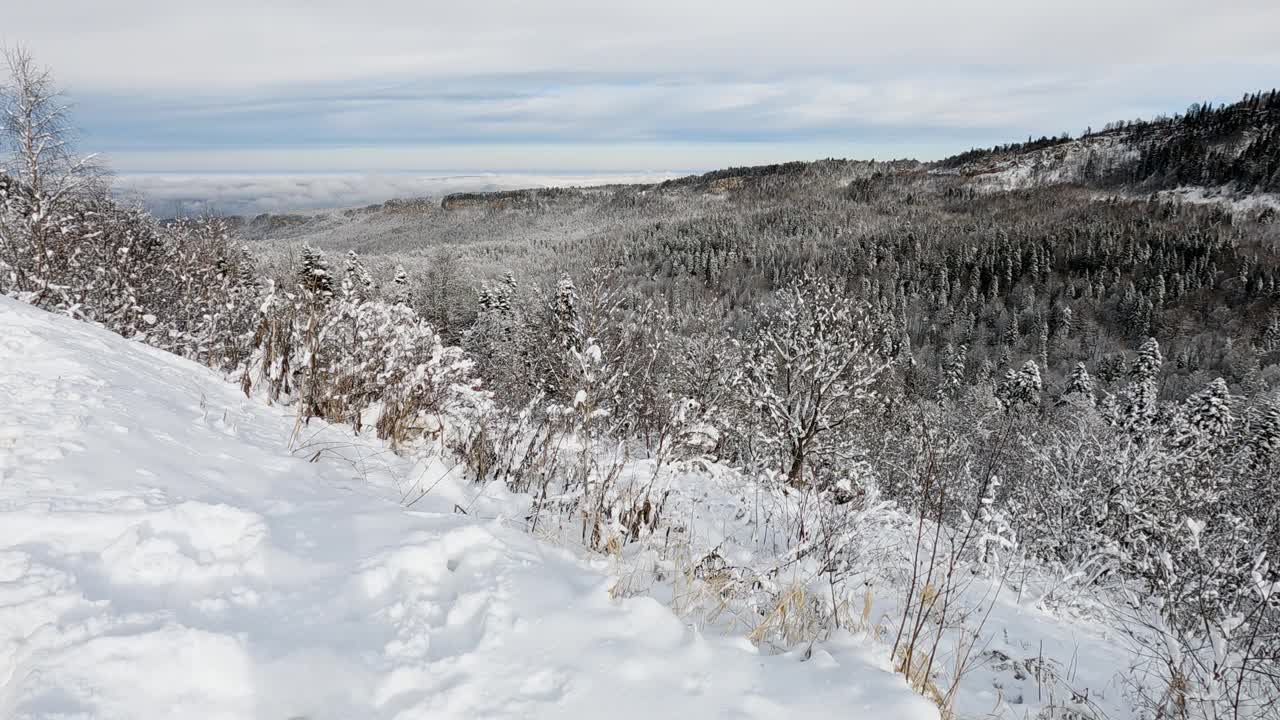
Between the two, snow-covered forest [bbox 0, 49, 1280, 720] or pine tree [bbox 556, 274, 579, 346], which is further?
pine tree [bbox 556, 274, 579, 346]

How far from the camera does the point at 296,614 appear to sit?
201 cm

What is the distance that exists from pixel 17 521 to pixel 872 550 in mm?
Answer: 5289

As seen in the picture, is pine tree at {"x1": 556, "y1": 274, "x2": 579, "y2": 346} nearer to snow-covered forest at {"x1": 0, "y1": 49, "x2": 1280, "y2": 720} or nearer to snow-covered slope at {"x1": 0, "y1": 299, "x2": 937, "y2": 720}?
snow-covered forest at {"x1": 0, "y1": 49, "x2": 1280, "y2": 720}

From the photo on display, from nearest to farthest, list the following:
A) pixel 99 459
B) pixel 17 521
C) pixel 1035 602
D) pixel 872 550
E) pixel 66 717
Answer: pixel 66 717 → pixel 17 521 → pixel 99 459 → pixel 872 550 → pixel 1035 602

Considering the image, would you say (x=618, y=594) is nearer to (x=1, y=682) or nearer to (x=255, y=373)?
(x=1, y=682)

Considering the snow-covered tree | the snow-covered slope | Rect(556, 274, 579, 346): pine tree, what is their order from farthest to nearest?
the snow-covered tree, Rect(556, 274, 579, 346): pine tree, the snow-covered slope

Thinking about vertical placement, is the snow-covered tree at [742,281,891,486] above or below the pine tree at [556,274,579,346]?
below

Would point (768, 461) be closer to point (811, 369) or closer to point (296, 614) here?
point (811, 369)

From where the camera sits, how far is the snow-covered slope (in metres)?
1.68

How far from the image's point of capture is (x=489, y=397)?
246 inches

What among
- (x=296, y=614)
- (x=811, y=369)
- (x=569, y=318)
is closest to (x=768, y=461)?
(x=811, y=369)

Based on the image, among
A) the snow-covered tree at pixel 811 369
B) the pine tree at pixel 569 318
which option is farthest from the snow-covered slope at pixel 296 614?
the snow-covered tree at pixel 811 369

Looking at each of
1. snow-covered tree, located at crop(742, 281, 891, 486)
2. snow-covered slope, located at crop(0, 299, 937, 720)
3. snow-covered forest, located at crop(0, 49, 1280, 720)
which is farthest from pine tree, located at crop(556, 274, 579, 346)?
snow-covered slope, located at crop(0, 299, 937, 720)

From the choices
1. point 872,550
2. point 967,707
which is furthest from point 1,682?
point 872,550
